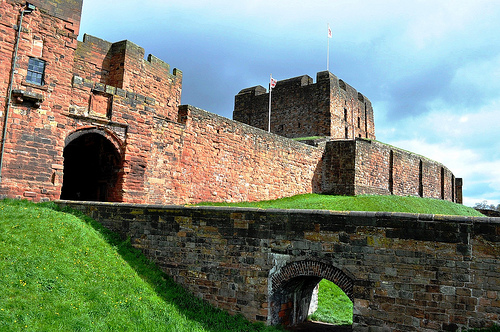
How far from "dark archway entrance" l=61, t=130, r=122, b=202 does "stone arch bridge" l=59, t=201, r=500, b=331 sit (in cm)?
390

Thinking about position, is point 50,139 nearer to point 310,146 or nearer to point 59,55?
point 59,55

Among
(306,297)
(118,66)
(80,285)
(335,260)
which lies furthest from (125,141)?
(335,260)

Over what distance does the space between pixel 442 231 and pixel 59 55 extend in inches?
498

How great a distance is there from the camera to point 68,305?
23.8 ft

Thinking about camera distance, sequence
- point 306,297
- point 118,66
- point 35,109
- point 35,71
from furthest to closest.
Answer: point 118,66, point 35,71, point 35,109, point 306,297

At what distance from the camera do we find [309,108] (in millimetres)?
31156

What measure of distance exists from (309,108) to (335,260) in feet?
79.5

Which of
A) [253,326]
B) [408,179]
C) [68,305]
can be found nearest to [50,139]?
[68,305]

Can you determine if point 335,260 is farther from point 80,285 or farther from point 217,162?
point 217,162

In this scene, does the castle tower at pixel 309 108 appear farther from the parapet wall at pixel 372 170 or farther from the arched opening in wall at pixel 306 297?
the arched opening in wall at pixel 306 297

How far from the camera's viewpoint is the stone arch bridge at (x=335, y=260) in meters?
7.02

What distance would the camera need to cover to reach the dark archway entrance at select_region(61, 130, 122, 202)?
14.4 metres

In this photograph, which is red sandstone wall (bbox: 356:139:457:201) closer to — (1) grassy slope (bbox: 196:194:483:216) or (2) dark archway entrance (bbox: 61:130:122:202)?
(1) grassy slope (bbox: 196:194:483:216)

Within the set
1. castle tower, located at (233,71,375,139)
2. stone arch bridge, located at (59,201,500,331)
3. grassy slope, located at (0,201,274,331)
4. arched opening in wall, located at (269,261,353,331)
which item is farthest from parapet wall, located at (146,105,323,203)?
castle tower, located at (233,71,375,139)
